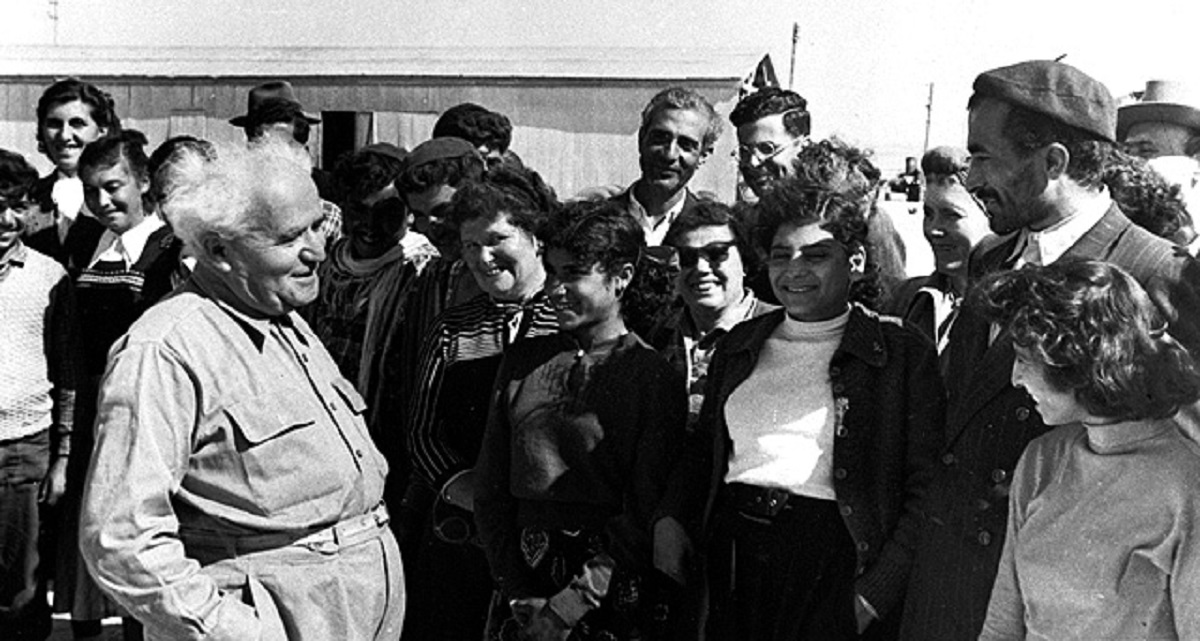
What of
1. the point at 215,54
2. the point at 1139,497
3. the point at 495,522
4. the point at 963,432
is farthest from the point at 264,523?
the point at 215,54

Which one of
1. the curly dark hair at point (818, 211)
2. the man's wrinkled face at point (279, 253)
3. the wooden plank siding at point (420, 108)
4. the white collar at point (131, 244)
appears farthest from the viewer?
the wooden plank siding at point (420, 108)

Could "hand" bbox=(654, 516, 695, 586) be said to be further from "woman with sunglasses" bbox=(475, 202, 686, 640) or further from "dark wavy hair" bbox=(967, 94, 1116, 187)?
"dark wavy hair" bbox=(967, 94, 1116, 187)

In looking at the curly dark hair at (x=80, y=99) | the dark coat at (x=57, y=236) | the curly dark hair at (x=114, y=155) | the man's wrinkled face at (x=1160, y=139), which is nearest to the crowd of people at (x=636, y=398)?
the curly dark hair at (x=114, y=155)

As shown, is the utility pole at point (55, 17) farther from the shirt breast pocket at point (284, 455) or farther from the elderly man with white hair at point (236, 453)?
the shirt breast pocket at point (284, 455)

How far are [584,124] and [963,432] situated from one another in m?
11.2

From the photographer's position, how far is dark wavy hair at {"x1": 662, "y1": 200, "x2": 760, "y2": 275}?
4.02 metres

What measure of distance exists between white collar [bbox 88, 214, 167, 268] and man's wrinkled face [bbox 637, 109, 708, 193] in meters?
2.07

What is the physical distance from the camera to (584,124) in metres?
13.9

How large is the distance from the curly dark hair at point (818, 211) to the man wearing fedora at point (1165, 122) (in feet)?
9.17

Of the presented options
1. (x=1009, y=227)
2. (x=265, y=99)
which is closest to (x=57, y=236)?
(x=265, y=99)

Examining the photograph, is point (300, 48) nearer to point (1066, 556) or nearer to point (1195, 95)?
point (1195, 95)

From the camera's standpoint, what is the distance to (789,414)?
3.38m

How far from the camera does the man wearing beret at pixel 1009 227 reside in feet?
9.78

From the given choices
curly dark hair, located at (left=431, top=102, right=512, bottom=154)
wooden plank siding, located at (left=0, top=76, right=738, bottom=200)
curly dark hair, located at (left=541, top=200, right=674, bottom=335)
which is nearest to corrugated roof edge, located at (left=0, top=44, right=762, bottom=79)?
wooden plank siding, located at (left=0, top=76, right=738, bottom=200)
